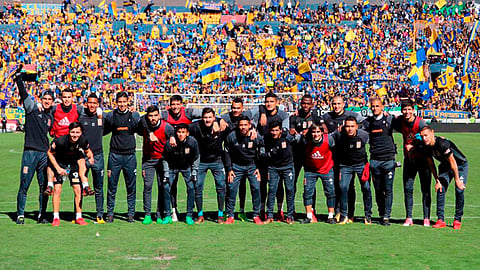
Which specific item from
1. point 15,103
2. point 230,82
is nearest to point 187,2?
point 230,82

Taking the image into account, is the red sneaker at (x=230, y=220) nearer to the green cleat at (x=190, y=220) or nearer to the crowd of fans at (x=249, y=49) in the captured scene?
the green cleat at (x=190, y=220)

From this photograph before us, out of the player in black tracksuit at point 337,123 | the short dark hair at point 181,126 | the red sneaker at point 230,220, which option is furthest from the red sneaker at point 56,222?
the player in black tracksuit at point 337,123

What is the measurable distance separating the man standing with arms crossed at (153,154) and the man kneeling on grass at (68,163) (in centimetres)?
99

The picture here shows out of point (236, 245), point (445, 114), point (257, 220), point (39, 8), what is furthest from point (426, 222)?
point (39, 8)

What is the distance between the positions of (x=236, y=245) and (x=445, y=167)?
4.23 metres

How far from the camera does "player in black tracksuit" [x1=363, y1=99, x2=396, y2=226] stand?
11023 mm

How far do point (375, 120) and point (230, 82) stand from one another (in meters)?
37.5

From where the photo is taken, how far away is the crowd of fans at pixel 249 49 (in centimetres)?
4759

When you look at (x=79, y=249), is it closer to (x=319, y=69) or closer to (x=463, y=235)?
(x=463, y=235)

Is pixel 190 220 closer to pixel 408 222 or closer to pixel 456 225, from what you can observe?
pixel 408 222

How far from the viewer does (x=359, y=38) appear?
54.0m

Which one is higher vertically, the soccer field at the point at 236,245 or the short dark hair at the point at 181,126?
the short dark hair at the point at 181,126

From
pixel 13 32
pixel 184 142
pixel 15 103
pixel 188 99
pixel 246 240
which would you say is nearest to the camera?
pixel 246 240

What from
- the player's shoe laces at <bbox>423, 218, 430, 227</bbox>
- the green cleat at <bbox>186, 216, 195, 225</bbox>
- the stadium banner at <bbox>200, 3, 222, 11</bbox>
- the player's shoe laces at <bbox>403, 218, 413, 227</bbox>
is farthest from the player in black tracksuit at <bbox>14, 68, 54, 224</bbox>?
the stadium banner at <bbox>200, 3, 222, 11</bbox>
